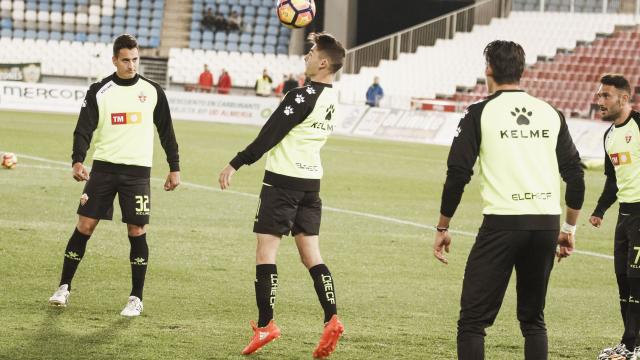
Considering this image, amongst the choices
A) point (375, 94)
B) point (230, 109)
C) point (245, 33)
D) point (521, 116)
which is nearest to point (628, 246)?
point (521, 116)

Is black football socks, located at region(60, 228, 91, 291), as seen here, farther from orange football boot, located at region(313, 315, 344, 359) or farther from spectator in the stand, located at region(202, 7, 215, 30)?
spectator in the stand, located at region(202, 7, 215, 30)

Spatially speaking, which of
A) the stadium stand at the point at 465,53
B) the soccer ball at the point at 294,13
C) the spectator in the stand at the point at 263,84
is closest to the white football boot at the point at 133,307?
the soccer ball at the point at 294,13

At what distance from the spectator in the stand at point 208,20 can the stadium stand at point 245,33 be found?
171 millimetres

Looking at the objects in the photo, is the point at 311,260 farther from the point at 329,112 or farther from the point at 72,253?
the point at 72,253

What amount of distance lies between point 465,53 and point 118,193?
3616cm

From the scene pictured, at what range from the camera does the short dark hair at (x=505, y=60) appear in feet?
19.0

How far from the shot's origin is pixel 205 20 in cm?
5031

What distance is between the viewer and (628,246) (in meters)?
7.74

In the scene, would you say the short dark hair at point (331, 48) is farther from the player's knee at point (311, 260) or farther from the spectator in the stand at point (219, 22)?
the spectator in the stand at point (219, 22)

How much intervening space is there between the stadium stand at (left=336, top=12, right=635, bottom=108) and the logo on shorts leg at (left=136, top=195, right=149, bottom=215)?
32216 mm

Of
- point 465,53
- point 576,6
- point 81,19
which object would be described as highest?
point 576,6

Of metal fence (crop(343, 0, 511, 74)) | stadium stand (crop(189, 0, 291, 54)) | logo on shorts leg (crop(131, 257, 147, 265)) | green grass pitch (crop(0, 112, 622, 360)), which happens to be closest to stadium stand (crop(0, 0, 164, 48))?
stadium stand (crop(189, 0, 291, 54))

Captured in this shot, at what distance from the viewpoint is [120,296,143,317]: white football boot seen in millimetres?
8266

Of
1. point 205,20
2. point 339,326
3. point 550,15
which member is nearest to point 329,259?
point 339,326
